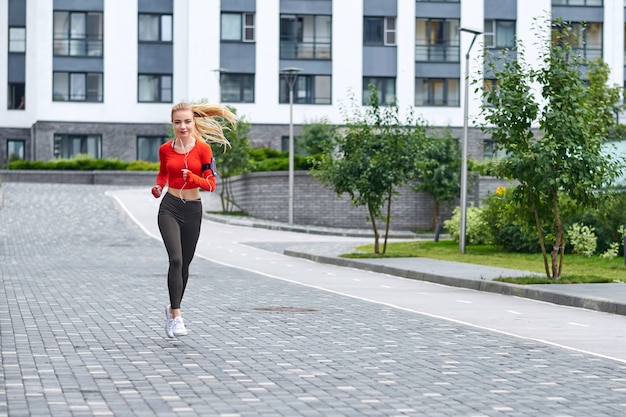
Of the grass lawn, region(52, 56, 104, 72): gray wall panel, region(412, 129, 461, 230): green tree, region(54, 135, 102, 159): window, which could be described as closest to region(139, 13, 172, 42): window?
region(52, 56, 104, 72): gray wall panel

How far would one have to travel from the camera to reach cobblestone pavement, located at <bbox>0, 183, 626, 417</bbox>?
7703mm

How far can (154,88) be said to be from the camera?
66.0 meters

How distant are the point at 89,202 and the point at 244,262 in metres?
23.9

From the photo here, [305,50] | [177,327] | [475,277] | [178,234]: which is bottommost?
[475,277]

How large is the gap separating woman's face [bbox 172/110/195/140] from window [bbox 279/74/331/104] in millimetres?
A: 53204

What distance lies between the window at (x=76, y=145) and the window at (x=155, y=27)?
5.92 metres

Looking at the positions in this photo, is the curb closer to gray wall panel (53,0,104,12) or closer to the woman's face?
the woman's face

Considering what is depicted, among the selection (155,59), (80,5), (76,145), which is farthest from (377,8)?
(76,145)

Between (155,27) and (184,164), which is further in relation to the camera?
(155,27)

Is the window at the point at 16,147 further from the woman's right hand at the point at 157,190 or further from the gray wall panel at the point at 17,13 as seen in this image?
the woman's right hand at the point at 157,190

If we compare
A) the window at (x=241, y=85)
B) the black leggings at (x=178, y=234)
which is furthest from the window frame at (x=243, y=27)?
the black leggings at (x=178, y=234)

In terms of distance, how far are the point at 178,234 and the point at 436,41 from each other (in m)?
55.6

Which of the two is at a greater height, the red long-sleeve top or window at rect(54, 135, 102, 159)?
window at rect(54, 135, 102, 159)

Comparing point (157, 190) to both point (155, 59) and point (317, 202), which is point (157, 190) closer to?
point (317, 202)
